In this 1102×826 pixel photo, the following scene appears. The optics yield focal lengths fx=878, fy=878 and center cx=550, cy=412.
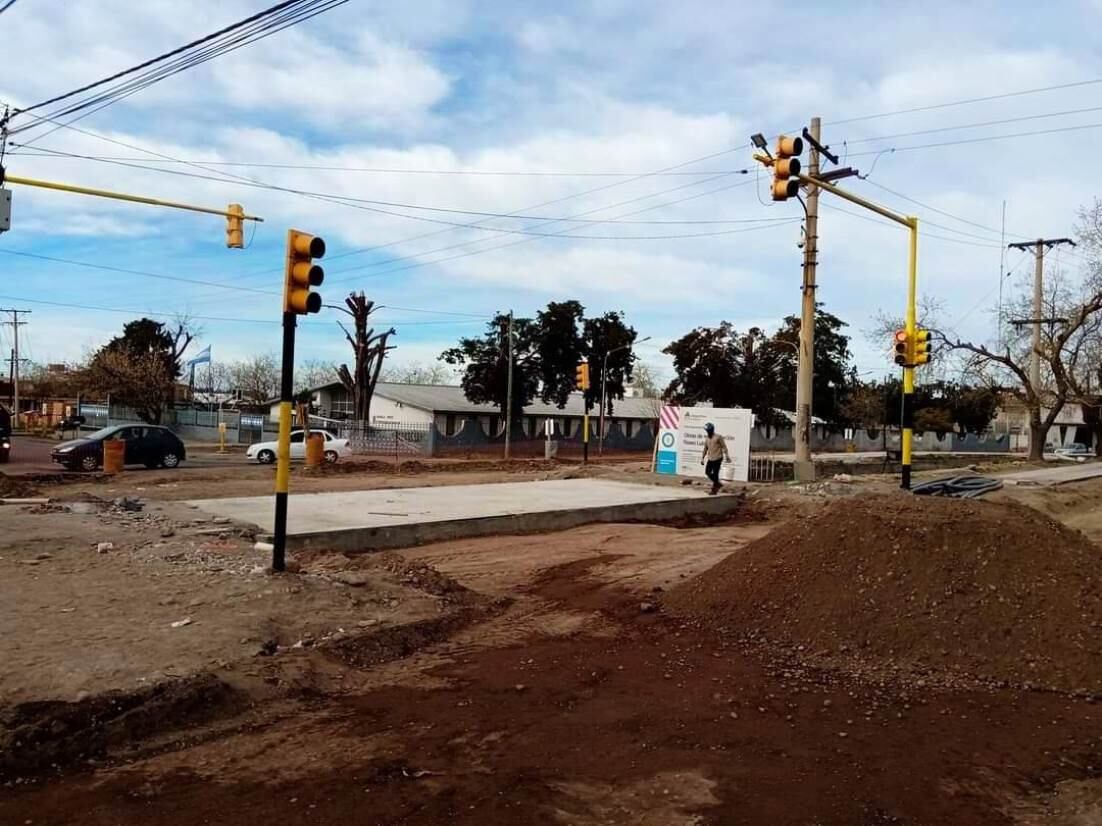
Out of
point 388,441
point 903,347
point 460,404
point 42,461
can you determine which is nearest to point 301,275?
point 903,347

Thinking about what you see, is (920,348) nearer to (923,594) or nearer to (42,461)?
(923,594)

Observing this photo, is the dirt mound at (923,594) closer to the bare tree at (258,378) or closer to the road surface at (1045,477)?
the road surface at (1045,477)

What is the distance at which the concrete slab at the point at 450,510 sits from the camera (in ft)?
42.5

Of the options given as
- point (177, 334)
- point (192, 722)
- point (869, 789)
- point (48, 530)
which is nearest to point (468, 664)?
point (192, 722)

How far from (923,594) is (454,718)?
4479 mm

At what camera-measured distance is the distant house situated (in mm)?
60969

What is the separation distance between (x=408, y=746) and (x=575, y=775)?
1.06 metres

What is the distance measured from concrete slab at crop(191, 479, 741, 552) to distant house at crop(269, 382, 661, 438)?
34540 mm

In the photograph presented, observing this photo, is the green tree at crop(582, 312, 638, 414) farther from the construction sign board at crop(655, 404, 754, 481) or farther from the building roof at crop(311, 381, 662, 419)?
the construction sign board at crop(655, 404, 754, 481)

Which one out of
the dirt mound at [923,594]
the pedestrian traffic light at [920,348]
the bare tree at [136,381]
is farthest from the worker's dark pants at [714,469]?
the bare tree at [136,381]

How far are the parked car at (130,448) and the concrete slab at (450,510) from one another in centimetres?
1166

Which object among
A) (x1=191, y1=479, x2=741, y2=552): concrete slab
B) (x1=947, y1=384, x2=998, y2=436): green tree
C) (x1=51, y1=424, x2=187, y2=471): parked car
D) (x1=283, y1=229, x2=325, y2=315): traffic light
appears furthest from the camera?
(x1=947, y1=384, x2=998, y2=436): green tree

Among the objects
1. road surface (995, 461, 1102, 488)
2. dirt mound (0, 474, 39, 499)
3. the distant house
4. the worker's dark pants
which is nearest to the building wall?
the distant house

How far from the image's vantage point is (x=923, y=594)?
307 inches
